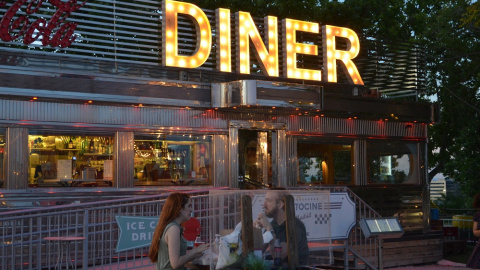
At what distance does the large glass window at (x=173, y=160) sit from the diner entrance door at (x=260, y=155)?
108 centimetres

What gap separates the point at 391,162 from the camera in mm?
18109

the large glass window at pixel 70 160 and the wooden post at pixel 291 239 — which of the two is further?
the large glass window at pixel 70 160

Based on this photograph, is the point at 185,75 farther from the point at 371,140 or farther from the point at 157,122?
the point at 371,140

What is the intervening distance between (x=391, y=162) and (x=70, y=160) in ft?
27.3

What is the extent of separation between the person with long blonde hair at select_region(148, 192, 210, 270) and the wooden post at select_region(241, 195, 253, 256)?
67cm

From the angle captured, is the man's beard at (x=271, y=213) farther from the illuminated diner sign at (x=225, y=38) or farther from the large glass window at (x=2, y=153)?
the illuminated diner sign at (x=225, y=38)

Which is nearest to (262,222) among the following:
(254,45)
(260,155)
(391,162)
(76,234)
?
(76,234)

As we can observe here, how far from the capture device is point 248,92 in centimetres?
1428

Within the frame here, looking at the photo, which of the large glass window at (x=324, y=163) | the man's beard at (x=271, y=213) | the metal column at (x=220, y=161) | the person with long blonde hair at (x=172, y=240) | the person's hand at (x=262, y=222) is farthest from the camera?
the large glass window at (x=324, y=163)

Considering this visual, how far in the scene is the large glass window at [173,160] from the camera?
47.0 ft

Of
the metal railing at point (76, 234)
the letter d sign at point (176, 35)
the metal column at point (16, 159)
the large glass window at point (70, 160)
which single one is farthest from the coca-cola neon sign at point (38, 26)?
the metal railing at point (76, 234)

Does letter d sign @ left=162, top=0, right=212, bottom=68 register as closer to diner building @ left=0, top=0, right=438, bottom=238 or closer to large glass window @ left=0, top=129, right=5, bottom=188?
diner building @ left=0, top=0, right=438, bottom=238

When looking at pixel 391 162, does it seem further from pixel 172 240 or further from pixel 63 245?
pixel 172 240

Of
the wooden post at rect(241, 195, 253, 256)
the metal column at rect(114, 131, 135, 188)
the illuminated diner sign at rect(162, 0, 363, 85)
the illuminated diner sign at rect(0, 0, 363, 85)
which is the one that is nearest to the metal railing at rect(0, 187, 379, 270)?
the metal column at rect(114, 131, 135, 188)
